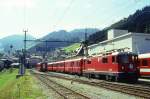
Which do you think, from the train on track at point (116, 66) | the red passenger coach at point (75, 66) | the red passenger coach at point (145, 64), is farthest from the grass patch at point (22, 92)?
the red passenger coach at point (75, 66)

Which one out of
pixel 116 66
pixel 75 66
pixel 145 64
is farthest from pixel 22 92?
pixel 75 66

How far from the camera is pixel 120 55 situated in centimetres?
3338

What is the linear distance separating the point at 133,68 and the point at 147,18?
8949cm

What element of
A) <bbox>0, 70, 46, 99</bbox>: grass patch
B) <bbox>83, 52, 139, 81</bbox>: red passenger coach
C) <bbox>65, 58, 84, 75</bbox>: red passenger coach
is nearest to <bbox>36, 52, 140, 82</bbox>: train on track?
<bbox>83, 52, 139, 81</bbox>: red passenger coach

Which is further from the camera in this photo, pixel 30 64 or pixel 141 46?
pixel 30 64

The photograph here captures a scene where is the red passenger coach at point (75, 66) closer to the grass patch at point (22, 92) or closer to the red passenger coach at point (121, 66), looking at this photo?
the red passenger coach at point (121, 66)

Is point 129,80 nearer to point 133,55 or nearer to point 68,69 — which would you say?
point 133,55

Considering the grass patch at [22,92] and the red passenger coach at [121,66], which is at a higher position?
the red passenger coach at [121,66]

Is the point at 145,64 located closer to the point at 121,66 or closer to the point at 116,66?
the point at 116,66

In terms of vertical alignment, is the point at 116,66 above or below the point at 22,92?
above

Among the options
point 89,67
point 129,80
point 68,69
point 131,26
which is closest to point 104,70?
point 129,80

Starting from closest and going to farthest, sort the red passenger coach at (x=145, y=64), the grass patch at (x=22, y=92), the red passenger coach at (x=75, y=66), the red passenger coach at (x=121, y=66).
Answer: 1. the grass patch at (x=22, y=92)
2. the red passenger coach at (x=121, y=66)
3. the red passenger coach at (x=145, y=64)
4. the red passenger coach at (x=75, y=66)

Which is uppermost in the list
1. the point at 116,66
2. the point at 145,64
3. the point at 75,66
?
the point at 145,64

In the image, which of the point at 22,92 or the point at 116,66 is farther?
the point at 116,66
